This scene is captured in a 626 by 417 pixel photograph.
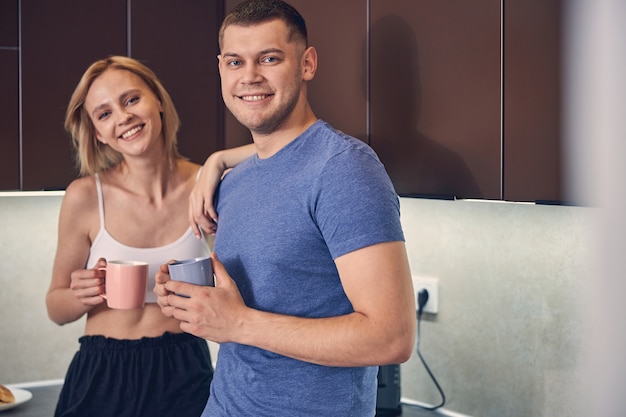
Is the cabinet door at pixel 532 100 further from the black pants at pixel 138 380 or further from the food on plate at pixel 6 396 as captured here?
the food on plate at pixel 6 396

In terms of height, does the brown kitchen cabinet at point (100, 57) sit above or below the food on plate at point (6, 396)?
above

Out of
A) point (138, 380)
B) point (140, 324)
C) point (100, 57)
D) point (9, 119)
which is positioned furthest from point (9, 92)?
point (138, 380)

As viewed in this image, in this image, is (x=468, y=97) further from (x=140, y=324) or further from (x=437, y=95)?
(x=140, y=324)

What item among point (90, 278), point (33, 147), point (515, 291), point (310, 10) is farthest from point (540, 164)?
point (33, 147)

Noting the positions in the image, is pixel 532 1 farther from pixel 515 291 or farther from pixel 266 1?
pixel 515 291

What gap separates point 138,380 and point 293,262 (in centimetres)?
77

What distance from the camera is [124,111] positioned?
2006 millimetres

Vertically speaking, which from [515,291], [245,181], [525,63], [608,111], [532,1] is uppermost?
[532,1]

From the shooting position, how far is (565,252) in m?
1.95

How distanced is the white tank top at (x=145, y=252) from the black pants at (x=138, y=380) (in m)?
0.12

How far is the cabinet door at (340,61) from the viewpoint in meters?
1.98

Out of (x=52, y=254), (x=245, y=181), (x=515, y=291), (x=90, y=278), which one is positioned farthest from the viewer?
(x=52, y=254)

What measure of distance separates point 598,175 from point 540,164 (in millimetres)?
118

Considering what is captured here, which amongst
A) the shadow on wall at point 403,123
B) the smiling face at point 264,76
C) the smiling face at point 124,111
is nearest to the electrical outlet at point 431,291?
the shadow on wall at point 403,123
